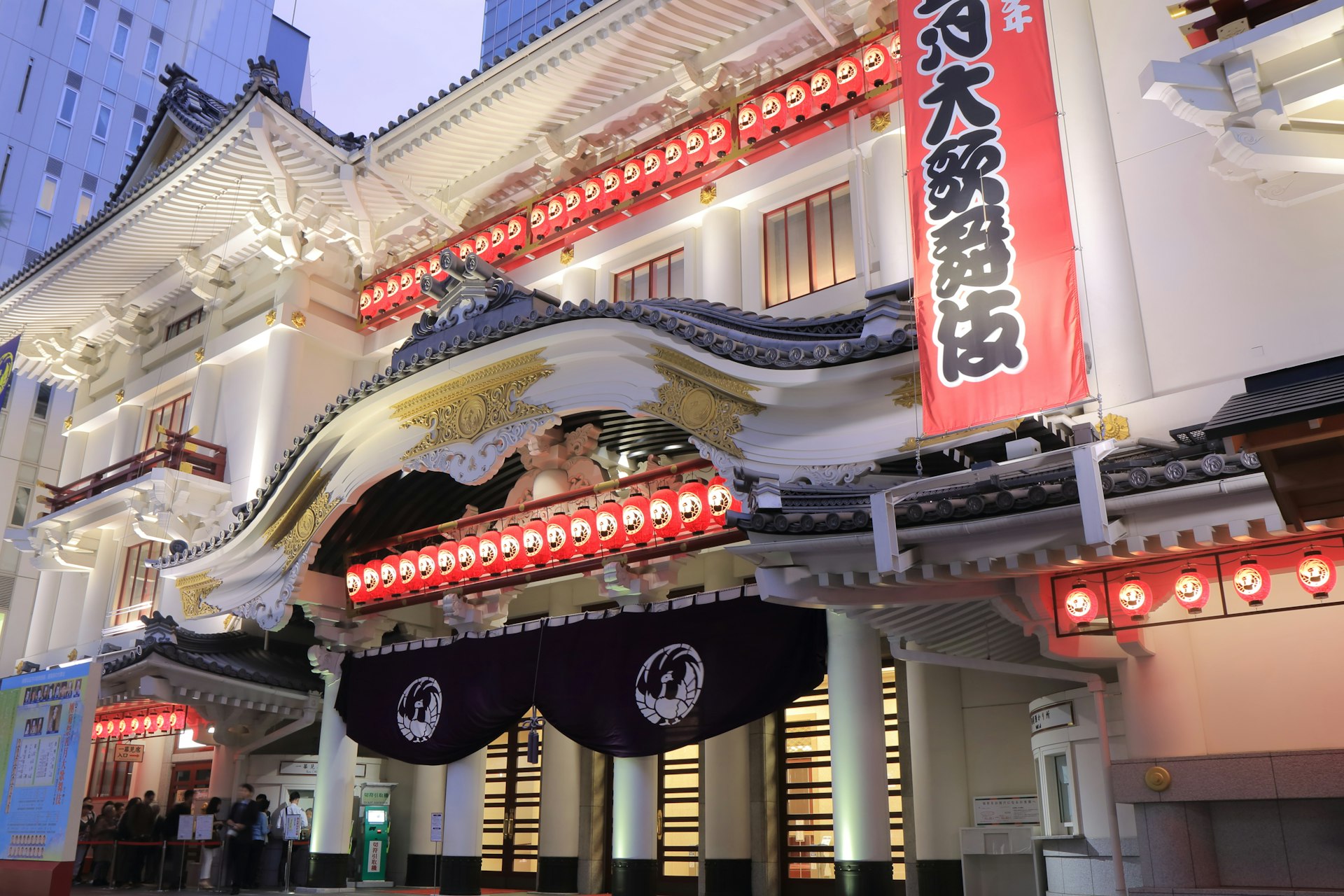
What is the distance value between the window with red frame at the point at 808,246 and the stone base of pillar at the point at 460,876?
8.07 metres

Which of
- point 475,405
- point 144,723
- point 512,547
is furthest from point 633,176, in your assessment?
point 144,723

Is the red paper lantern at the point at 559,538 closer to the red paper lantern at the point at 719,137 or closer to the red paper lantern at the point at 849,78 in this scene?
the red paper lantern at the point at 719,137

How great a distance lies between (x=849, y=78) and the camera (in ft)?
40.3

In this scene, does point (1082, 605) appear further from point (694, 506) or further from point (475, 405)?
point (475, 405)

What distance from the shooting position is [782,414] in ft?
32.2

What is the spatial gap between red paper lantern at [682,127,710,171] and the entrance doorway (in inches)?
354

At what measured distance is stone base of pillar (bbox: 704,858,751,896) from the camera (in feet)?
42.0

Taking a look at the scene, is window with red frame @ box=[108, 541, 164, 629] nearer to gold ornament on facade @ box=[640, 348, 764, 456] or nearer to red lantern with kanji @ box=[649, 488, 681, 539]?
red lantern with kanji @ box=[649, 488, 681, 539]

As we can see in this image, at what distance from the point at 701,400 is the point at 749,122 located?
480cm

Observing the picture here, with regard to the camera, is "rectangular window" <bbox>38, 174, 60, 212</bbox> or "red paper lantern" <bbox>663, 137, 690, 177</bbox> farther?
"rectangular window" <bbox>38, 174, 60, 212</bbox>

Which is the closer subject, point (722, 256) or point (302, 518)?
point (722, 256)

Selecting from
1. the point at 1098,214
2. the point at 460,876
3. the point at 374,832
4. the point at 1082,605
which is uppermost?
the point at 1098,214

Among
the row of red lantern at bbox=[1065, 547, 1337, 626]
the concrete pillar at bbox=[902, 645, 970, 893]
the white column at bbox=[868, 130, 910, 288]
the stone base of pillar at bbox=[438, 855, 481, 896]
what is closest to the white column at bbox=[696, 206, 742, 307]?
the white column at bbox=[868, 130, 910, 288]

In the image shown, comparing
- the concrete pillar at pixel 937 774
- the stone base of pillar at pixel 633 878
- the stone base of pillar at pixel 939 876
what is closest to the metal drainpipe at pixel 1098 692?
the concrete pillar at pixel 937 774
